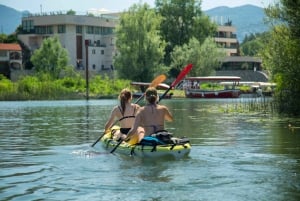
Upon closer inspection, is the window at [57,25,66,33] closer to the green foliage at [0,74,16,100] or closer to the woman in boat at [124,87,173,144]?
the green foliage at [0,74,16,100]

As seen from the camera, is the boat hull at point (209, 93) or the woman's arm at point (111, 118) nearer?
the woman's arm at point (111, 118)

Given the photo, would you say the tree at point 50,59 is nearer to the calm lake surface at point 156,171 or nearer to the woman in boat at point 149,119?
the calm lake surface at point 156,171

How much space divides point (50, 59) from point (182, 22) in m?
23.8

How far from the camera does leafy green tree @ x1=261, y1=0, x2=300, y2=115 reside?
1270 inches

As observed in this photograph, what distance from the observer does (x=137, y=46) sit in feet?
277

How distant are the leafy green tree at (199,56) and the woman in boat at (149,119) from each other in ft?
243

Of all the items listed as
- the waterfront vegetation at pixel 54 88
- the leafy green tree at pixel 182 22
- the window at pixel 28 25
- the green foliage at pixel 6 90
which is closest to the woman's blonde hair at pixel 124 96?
the waterfront vegetation at pixel 54 88

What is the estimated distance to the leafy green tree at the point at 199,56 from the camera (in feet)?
297

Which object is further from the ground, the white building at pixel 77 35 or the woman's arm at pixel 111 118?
the white building at pixel 77 35

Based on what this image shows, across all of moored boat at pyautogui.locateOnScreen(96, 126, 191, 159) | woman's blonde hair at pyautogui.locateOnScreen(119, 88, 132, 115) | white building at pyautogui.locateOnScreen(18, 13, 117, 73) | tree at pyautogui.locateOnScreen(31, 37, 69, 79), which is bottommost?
moored boat at pyautogui.locateOnScreen(96, 126, 191, 159)

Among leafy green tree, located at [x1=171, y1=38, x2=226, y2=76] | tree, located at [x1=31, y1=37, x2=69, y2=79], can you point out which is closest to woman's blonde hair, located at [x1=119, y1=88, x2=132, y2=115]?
leafy green tree, located at [x1=171, y1=38, x2=226, y2=76]

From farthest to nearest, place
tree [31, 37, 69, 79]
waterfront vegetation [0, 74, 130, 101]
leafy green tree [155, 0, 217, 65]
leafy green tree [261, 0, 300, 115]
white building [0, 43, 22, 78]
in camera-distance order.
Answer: white building [0, 43, 22, 78] < leafy green tree [155, 0, 217, 65] < tree [31, 37, 69, 79] < waterfront vegetation [0, 74, 130, 101] < leafy green tree [261, 0, 300, 115]

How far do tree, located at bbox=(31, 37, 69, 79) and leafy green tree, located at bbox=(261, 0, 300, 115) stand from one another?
64686mm

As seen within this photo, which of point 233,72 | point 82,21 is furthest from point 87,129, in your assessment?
point 82,21
